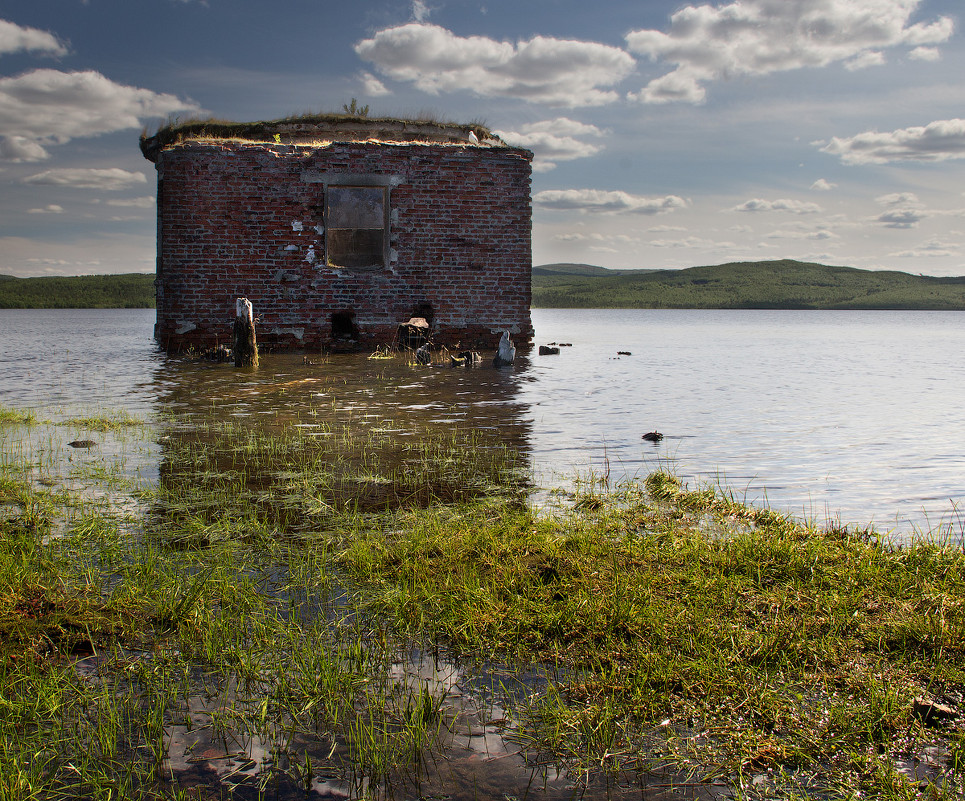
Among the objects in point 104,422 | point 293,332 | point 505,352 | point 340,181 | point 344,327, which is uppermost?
point 340,181

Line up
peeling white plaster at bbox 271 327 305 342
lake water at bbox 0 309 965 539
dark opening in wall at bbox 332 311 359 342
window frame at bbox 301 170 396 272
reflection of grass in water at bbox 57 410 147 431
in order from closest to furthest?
1. lake water at bbox 0 309 965 539
2. reflection of grass in water at bbox 57 410 147 431
3. window frame at bbox 301 170 396 272
4. peeling white plaster at bbox 271 327 305 342
5. dark opening in wall at bbox 332 311 359 342

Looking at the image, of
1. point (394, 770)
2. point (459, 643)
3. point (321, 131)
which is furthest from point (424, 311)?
point (394, 770)

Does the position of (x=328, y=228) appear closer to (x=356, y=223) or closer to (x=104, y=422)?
(x=356, y=223)

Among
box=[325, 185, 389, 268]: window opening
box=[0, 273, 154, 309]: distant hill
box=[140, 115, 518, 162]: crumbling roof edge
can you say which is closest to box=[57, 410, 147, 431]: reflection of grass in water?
box=[325, 185, 389, 268]: window opening

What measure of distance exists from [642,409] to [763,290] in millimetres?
115615

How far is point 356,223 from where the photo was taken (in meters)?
20.9

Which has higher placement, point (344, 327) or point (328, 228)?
point (328, 228)

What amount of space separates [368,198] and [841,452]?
38.1ft

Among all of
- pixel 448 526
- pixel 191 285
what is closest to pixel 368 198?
pixel 191 285

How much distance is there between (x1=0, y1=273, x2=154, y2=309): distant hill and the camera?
103 meters

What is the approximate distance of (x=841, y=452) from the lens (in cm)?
680

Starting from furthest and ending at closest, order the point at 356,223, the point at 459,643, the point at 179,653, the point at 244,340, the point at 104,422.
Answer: the point at 356,223 → the point at 244,340 → the point at 104,422 → the point at 459,643 → the point at 179,653

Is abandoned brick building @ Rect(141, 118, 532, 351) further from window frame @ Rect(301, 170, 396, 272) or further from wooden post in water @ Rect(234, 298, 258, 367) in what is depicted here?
wooden post in water @ Rect(234, 298, 258, 367)

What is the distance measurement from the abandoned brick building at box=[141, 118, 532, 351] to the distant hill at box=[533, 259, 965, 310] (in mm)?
98914
